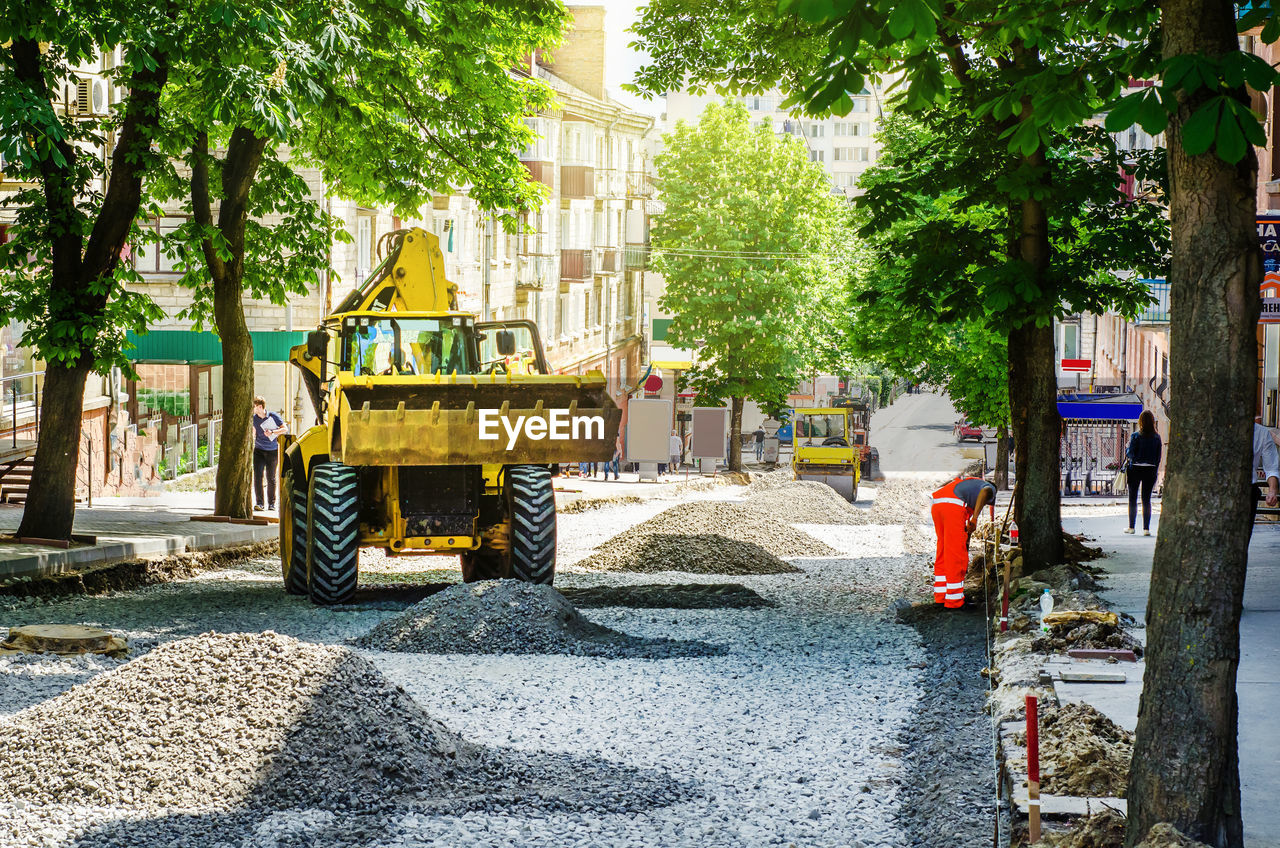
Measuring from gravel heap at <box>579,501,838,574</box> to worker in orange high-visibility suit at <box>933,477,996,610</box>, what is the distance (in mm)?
5200

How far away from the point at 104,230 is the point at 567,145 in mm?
39031

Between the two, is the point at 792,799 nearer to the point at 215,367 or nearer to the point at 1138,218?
the point at 1138,218

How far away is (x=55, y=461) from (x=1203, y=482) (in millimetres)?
14298

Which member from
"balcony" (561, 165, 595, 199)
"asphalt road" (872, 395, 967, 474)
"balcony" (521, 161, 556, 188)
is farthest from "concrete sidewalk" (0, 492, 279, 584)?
"asphalt road" (872, 395, 967, 474)

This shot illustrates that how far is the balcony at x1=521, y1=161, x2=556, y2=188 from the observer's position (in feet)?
152

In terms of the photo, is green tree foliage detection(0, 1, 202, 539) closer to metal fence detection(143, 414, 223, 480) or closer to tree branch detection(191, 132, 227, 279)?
tree branch detection(191, 132, 227, 279)

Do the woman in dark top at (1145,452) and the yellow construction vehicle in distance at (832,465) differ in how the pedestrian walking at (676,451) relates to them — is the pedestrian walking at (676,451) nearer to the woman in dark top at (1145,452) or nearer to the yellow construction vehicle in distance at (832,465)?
the yellow construction vehicle in distance at (832,465)

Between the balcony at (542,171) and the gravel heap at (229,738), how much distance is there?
37365mm

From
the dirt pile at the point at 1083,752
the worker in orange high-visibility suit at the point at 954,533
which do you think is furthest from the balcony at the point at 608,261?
the dirt pile at the point at 1083,752

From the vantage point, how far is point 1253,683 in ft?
29.0

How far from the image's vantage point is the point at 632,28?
19.0m

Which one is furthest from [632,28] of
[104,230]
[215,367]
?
[215,367]

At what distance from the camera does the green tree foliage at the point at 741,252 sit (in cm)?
4972

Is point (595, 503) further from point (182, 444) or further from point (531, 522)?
point (531, 522)
